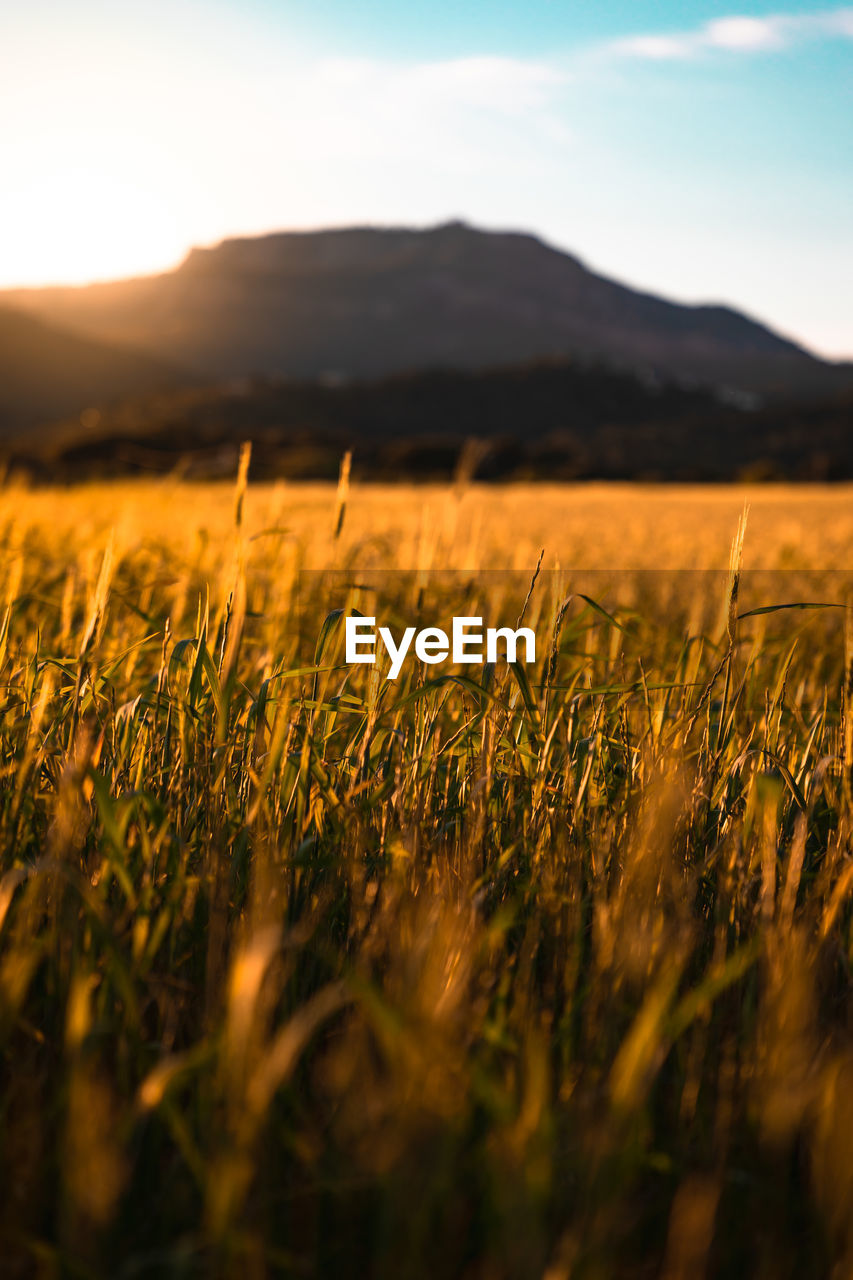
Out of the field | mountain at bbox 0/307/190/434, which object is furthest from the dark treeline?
the field

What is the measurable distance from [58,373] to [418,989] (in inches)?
3644

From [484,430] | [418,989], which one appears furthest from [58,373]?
[418,989]

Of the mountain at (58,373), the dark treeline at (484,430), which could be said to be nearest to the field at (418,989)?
the dark treeline at (484,430)

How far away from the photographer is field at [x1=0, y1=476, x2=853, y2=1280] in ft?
2.78

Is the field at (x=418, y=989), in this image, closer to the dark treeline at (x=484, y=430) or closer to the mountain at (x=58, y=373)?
the dark treeline at (x=484, y=430)

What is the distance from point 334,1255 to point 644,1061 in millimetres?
393

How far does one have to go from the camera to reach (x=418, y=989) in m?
0.92

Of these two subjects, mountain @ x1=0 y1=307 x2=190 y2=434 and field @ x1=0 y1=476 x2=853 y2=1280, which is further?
mountain @ x1=0 y1=307 x2=190 y2=434

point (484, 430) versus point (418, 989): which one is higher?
point (484, 430)

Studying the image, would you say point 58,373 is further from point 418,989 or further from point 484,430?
point 418,989

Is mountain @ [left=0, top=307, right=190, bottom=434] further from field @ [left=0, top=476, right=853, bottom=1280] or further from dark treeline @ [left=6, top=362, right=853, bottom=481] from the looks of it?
field @ [left=0, top=476, right=853, bottom=1280]

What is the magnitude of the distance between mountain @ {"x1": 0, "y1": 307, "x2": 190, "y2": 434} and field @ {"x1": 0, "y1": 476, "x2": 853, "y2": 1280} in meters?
82.5

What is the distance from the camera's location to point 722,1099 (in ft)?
3.28

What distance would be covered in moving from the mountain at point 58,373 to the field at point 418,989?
82468 millimetres
